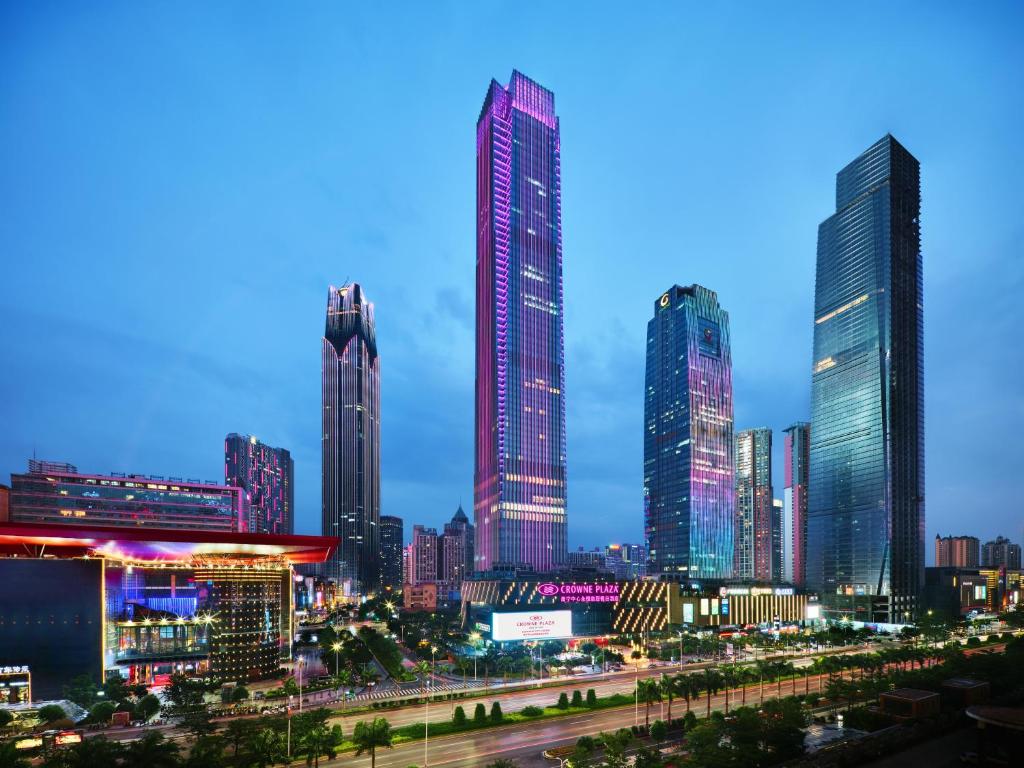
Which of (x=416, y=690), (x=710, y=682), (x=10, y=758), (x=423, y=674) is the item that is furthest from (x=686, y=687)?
(x=10, y=758)

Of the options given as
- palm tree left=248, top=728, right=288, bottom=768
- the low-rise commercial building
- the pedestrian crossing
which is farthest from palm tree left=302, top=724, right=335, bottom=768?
the low-rise commercial building

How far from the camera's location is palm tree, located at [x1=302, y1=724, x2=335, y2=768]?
5619 cm

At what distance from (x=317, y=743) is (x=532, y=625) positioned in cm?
8827

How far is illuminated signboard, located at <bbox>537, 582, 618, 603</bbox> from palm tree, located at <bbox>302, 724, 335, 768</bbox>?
9412 cm

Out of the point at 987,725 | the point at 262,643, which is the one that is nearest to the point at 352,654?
the point at 262,643

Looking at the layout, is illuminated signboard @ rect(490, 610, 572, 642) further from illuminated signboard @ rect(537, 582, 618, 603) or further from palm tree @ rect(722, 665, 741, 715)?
palm tree @ rect(722, 665, 741, 715)

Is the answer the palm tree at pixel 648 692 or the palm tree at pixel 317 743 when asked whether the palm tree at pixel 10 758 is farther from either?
the palm tree at pixel 648 692

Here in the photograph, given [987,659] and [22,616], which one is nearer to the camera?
[987,659]

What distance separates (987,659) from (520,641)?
84491 millimetres

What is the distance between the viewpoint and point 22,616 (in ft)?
303

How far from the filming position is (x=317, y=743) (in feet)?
184

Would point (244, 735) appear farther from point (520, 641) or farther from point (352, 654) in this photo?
point (520, 641)

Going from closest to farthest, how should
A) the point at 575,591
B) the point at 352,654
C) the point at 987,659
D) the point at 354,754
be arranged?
the point at 354,754 → the point at 987,659 → the point at 352,654 → the point at 575,591

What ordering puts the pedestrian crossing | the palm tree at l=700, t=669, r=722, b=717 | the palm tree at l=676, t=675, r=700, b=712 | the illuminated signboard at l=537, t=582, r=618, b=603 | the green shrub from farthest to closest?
the illuminated signboard at l=537, t=582, r=618, b=603
the pedestrian crossing
the palm tree at l=700, t=669, r=722, b=717
the green shrub
the palm tree at l=676, t=675, r=700, b=712
